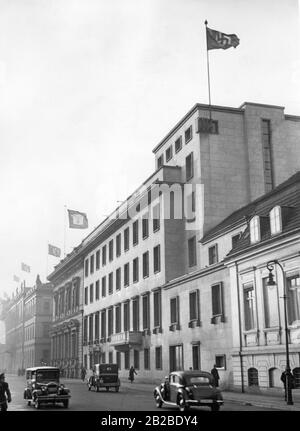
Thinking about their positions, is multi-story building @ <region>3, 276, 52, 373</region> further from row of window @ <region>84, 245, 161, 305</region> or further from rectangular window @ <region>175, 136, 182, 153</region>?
rectangular window @ <region>175, 136, 182, 153</region>

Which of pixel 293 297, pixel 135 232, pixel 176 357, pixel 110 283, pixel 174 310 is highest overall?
pixel 135 232

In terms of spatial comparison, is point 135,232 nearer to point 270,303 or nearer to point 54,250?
point 270,303

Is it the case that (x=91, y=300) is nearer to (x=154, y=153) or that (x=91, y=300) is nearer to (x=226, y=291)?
(x=154, y=153)

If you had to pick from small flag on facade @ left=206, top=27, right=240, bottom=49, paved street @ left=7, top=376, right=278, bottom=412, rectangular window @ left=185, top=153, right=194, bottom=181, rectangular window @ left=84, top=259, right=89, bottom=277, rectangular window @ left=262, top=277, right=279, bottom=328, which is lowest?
paved street @ left=7, top=376, right=278, bottom=412

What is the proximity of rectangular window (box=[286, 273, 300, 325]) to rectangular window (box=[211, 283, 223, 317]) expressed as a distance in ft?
26.9

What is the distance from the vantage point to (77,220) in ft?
221

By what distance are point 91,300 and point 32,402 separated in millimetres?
47851

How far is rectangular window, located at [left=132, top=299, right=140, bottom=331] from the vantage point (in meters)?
55.8

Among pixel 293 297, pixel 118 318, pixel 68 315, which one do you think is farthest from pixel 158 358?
pixel 68 315

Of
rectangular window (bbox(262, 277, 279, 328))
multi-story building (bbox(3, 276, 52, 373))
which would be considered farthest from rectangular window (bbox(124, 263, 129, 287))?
multi-story building (bbox(3, 276, 52, 373))

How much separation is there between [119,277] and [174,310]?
1819 centimetres

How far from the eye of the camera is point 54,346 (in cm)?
9931
